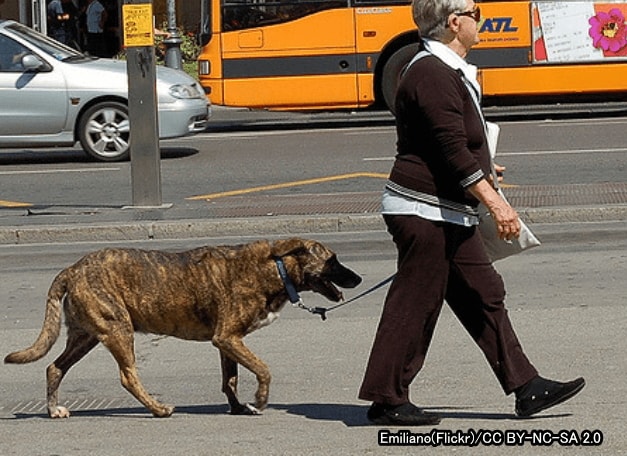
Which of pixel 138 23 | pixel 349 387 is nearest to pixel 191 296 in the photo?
pixel 349 387

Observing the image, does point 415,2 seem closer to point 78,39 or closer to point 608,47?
point 608,47

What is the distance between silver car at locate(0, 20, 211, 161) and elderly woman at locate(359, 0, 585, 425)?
38.4ft

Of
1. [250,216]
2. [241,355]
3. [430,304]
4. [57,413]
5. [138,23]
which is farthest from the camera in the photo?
[138,23]

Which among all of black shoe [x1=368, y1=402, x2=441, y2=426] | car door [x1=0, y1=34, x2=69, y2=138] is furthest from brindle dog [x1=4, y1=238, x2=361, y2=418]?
car door [x1=0, y1=34, x2=69, y2=138]

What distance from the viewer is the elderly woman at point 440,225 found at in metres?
5.50

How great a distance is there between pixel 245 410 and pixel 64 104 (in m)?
11.4

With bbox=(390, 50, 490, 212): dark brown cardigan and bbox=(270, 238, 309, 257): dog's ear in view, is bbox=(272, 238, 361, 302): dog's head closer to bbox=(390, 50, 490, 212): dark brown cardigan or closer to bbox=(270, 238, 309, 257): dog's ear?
bbox=(270, 238, 309, 257): dog's ear

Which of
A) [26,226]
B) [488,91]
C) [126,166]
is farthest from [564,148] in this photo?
[26,226]

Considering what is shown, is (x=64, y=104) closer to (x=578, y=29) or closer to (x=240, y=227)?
(x=240, y=227)

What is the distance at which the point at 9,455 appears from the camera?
5.64 meters

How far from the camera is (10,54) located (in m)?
17.3

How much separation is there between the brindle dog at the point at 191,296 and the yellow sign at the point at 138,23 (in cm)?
657

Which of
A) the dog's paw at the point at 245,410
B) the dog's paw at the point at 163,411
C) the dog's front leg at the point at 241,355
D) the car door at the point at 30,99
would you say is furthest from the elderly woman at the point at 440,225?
the car door at the point at 30,99

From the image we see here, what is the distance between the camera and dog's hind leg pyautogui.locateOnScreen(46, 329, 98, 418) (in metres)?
6.36
